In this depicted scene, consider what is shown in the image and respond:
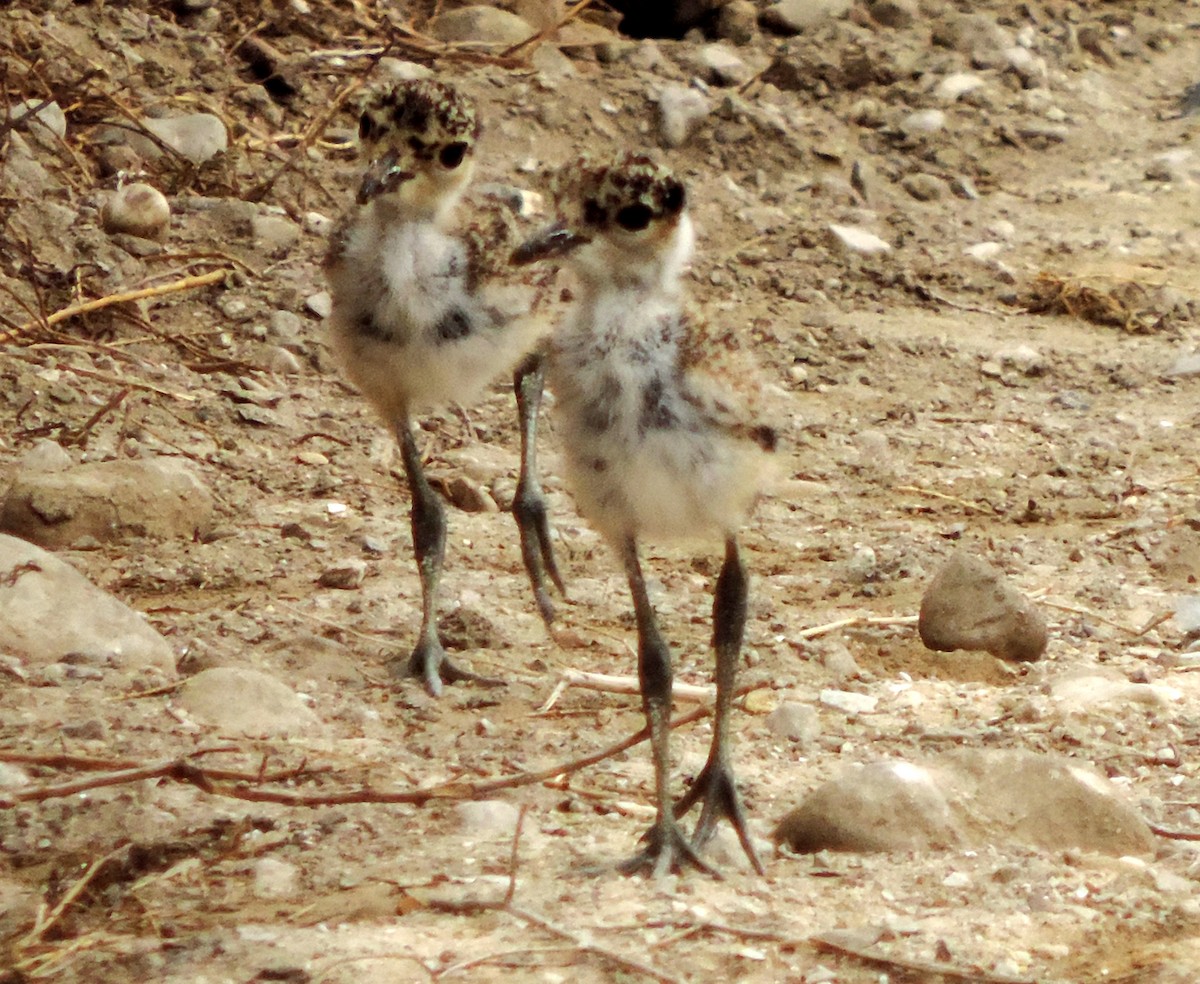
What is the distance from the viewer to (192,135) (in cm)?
698

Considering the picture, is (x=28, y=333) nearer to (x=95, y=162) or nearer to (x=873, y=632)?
(x=95, y=162)

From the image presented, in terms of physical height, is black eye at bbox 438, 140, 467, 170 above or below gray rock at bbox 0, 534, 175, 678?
above

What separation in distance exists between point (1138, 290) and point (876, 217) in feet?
3.72

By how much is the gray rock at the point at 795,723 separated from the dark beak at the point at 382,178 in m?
1.40

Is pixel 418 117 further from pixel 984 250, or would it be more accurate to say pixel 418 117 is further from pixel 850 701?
pixel 984 250

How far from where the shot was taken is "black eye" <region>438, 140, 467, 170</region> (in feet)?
13.5

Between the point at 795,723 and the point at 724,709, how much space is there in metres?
0.56

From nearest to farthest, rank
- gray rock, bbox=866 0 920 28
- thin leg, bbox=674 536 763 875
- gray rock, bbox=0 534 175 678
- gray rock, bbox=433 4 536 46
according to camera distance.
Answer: thin leg, bbox=674 536 763 875
gray rock, bbox=0 534 175 678
gray rock, bbox=433 4 536 46
gray rock, bbox=866 0 920 28

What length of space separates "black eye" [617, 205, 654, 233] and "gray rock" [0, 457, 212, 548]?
203cm

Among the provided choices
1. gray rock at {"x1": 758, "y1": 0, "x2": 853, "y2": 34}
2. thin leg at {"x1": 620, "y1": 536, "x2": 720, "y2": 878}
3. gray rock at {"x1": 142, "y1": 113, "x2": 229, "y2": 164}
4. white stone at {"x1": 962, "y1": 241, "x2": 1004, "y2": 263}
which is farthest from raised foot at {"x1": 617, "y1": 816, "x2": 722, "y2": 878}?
gray rock at {"x1": 758, "y1": 0, "x2": 853, "y2": 34}

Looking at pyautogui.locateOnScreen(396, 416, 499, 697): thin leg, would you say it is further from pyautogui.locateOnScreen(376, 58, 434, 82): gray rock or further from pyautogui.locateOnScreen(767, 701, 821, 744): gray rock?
pyautogui.locateOnScreen(376, 58, 434, 82): gray rock

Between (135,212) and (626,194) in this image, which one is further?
(135,212)

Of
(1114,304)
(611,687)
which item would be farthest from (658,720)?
(1114,304)

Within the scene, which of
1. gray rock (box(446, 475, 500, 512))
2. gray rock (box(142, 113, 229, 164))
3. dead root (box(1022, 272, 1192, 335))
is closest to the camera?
gray rock (box(446, 475, 500, 512))
